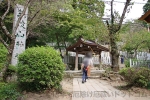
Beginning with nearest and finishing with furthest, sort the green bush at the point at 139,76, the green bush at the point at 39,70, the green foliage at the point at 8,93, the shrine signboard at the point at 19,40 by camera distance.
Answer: the green foliage at the point at 8,93
the green bush at the point at 39,70
the green bush at the point at 139,76
the shrine signboard at the point at 19,40

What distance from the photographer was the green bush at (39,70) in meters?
6.28

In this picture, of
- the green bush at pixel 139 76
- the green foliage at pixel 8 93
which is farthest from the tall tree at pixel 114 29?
the green foliage at pixel 8 93

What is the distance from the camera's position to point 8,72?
7672 mm

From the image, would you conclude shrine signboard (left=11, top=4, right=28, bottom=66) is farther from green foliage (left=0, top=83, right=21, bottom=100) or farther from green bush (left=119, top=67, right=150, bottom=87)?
green bush (left=119, top=67, right=150, bottom=87)

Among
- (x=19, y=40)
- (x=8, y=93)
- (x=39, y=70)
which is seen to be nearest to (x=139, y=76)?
(x=39, y=70)

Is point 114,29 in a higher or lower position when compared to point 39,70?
higher

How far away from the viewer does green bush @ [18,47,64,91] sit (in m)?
6.28

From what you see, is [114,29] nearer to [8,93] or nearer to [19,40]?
[19,40]

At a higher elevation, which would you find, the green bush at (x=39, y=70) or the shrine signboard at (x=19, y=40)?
the shrine signboard at (x=19, y=40)

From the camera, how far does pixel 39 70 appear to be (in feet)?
20.6

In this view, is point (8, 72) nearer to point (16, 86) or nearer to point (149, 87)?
point (16, 86)

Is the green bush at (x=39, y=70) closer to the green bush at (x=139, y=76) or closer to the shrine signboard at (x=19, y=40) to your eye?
the shrine signboard at (x=19, y=40)

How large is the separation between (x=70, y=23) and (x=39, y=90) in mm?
9746

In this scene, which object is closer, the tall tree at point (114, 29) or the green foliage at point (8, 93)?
the green foliage at point (8, 93)
